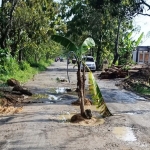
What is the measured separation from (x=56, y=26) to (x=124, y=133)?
34307 mm

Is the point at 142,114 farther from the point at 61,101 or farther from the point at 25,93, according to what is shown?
the point at 25,93

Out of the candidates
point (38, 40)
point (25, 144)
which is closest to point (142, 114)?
point (25, 144)

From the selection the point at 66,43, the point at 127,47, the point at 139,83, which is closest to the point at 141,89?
the point at 139,83

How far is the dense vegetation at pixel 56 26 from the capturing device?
23.2m

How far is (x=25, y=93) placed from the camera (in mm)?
15883

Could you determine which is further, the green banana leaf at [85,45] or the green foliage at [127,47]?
the green foliage at [127,47]

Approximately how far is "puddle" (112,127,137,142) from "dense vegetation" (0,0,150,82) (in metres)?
3.95

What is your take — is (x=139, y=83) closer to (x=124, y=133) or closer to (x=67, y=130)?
(x=124, y=133)

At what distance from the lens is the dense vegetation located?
2320 centimetres

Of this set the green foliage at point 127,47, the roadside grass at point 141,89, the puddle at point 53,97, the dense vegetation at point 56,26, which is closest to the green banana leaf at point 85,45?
the dense vegetation at point 56,26

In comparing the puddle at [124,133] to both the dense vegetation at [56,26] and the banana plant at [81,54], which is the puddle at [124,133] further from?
the dense vegetation at [56,26]

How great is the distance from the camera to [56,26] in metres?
42.2

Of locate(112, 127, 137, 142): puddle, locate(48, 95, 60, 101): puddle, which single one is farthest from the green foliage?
locate(112, 127, 137, 142): puddle

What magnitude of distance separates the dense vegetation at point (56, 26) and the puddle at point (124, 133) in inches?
155
